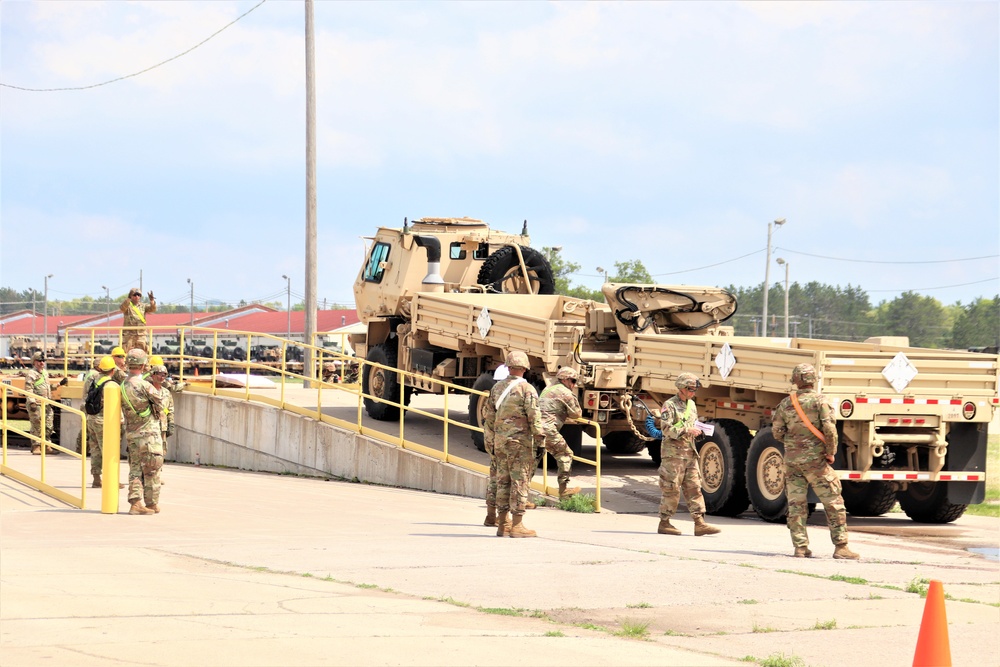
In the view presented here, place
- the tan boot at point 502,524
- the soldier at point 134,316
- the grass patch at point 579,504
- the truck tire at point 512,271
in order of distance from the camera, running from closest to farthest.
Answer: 1. the tan boot at point 502,524
2. the grass patch at point 579,504
3. the truck tire at point 512,271
4. the soldier at point 134,316

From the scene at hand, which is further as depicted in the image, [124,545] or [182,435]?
[182,435]

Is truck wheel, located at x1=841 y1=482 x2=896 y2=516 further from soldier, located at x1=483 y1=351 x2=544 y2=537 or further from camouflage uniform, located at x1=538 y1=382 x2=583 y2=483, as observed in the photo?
soldier, located at x1=483 y1=351 x2=544 y2=537

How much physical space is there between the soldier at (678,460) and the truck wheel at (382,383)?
7.81 metres

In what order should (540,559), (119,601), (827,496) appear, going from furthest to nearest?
(827,496)
(540,559)
(119,601)

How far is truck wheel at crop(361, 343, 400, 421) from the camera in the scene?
20.0 m

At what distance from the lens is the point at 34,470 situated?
17125 millimetres

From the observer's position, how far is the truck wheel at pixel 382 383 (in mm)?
19969

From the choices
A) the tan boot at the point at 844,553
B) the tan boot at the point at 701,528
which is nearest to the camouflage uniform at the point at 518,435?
the tan boot at the point at 701,528

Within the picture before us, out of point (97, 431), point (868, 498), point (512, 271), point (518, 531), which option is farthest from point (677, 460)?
point (512, 271)

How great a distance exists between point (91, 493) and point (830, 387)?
8.37 m

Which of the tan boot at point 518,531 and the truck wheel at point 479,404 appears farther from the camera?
the truck wheel at point 479,404

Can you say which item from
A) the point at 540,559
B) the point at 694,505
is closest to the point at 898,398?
the point at 694,505

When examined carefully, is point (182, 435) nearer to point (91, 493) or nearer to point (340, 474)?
point (340, 474)

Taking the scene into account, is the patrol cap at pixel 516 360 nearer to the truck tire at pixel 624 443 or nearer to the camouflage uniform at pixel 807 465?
the camouflage uniform at pixel 807 465
